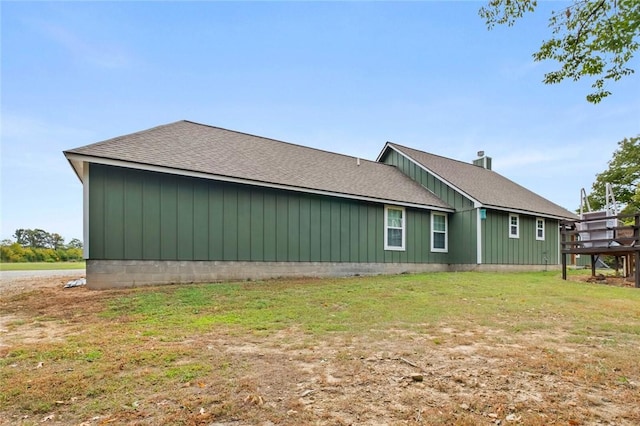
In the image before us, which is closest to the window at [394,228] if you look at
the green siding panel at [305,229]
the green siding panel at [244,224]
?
the green siding panel at [305,229]

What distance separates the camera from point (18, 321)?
5.25m

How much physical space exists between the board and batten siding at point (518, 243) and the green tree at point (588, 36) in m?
9.23

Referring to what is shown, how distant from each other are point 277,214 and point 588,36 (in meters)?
8.17

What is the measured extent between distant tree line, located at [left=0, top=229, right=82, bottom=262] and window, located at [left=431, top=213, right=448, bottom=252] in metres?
29.6

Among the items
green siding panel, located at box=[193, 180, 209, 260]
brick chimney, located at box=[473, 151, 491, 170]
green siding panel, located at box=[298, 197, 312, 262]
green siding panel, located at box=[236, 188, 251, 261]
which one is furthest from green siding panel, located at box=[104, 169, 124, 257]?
brick chimney, located at box=[473, 151, 491, 170]

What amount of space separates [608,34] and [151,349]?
23.5ft

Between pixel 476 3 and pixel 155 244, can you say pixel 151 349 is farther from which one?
pixel 476 3

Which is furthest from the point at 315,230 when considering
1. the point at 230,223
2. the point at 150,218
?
the point at 150,218

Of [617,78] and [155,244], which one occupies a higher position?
[617,78]

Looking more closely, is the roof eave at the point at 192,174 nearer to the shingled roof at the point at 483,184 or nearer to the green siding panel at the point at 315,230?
the green siding panel at the point at 315,230

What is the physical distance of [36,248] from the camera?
2988 cm

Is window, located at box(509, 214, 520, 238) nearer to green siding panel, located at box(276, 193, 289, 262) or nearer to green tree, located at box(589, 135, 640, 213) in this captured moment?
green siding panel, located at box(276, 193, 289, 262)

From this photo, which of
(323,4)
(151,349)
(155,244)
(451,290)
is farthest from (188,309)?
(323,4)

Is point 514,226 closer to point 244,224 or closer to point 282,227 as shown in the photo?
point 282,227
